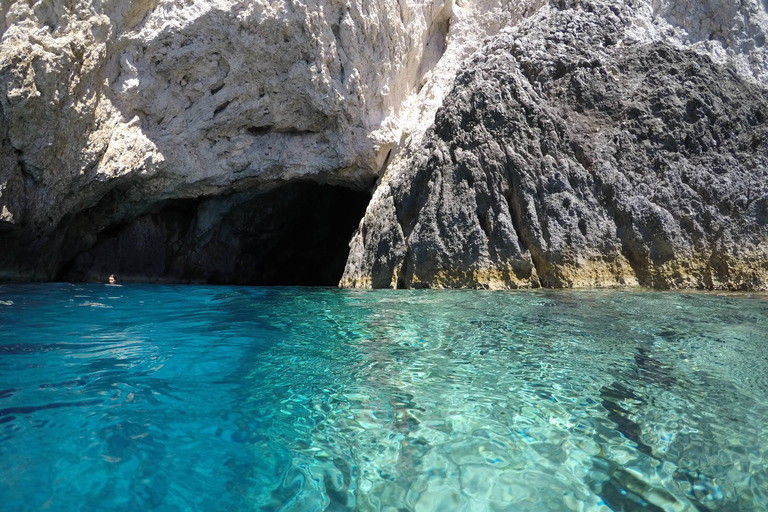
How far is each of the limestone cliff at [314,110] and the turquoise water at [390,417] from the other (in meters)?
4.68

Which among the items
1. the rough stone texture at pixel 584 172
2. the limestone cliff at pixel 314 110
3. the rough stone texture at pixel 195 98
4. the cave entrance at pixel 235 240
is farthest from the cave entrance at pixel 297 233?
the rough stone texture at pixel 584 172

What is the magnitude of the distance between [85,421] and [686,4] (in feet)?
40.0

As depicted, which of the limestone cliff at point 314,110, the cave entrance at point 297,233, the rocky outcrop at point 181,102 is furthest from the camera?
the cave entrance at point 297,233

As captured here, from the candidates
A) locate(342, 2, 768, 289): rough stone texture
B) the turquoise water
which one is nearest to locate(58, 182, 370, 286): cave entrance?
locate(342, 2, 768, 289): rough stone texture

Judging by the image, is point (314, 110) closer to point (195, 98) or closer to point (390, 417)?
point (195, 98)

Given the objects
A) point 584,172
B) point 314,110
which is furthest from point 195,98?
point 584,172

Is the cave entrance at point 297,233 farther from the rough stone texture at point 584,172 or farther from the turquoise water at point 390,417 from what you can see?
the turquoise water at point 390,417

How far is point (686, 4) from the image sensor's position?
10.2 metres

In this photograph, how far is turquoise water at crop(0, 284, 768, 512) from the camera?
216 cm

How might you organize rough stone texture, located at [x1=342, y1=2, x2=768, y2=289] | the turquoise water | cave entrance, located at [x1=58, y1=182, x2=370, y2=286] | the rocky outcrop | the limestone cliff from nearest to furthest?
the turquoise water → rough stone texture, located at [x1=342, y1=2, x2=768, y2=289] → the limestone cliff → the rocky outcrop → cave entrance, located at [x1=58, y1=182, x2=370, y2=286]

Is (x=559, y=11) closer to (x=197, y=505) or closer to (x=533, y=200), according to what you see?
(x=533, y=200)

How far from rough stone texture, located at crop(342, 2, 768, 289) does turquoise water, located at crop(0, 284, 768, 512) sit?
11.0 ft

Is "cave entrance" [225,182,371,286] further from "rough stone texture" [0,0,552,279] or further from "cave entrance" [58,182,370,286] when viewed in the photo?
"rough stone texture" [0,0,552,279]

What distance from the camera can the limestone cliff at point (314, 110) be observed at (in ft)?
29.9
